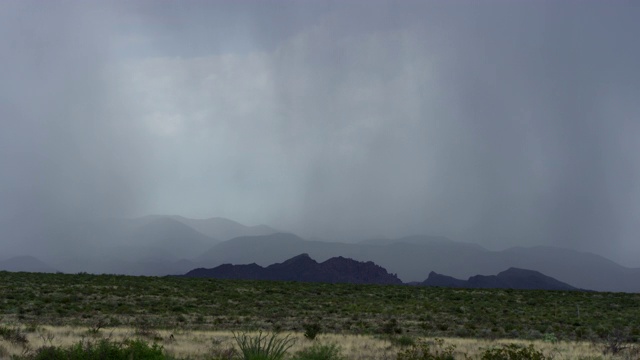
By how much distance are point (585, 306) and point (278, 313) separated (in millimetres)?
27948

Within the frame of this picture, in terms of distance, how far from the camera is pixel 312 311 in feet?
121

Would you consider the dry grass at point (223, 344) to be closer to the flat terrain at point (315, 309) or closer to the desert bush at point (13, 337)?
the desert bush at point (13, 337)

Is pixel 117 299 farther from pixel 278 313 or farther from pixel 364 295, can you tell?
pixel 364 295

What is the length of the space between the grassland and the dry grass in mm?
501

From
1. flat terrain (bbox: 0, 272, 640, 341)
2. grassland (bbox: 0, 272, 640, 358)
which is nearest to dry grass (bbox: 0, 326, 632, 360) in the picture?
grassland (bbox: 0, 272, 640, 358)

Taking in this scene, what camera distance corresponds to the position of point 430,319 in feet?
112

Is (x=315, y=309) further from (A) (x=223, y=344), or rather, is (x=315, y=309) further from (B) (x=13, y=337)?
(B) (x=13, y=337)

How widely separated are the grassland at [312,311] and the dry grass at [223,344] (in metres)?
0.50

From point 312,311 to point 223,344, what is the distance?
18.6m

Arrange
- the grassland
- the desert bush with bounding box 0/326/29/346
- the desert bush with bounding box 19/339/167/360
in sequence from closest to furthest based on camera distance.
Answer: the desert bush with bounding box 19/339/167/360 < the desert bush with bounding box 0/326/29/346 < the grassland

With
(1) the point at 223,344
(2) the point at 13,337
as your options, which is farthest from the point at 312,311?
(2) the point at 13,337

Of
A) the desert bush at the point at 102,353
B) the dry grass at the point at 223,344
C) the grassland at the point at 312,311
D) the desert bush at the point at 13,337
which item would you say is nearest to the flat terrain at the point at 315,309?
the grassland at the point at 312,311

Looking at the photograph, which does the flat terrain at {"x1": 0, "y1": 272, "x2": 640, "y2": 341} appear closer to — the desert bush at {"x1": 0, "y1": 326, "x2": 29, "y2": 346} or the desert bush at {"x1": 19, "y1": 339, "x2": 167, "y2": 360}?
the desert bush at {"x1": 0, "y1": 326, "x2": 29, "y2": 346}

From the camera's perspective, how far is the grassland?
86.8 feet
